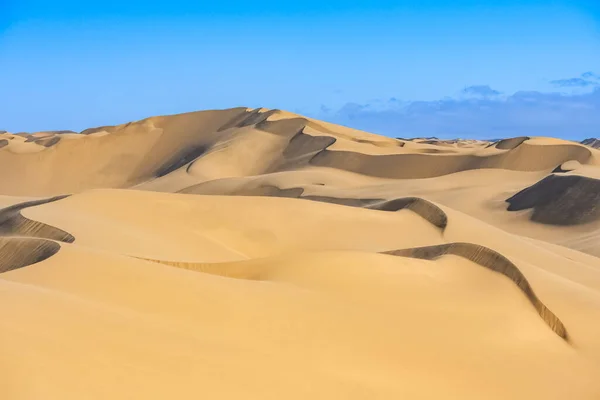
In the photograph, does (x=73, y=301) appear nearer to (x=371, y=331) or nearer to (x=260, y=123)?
(x=371, y=331)

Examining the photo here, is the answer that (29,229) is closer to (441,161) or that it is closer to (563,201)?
(563,201)

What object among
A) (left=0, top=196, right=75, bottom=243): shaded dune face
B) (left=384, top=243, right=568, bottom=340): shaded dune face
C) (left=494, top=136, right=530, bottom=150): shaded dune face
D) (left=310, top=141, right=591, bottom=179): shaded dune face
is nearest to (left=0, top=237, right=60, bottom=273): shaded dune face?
(left=0, top=196, right=75, bottom=243): shaded dune face

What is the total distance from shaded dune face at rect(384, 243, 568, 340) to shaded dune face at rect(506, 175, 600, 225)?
14217 millimetres

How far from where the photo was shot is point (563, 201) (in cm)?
2283

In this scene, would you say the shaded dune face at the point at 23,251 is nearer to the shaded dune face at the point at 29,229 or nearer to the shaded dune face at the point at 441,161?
the shaded dune face at the point at 29,229

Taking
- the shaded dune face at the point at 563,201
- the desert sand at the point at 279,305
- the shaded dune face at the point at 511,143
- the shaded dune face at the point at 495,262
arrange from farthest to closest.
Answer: the shaded dune face at the point at 511,143, the shaded dune face at the point at 563,201, the shaded dune face at the point at 495,262, the desert sand at the point at 279,305

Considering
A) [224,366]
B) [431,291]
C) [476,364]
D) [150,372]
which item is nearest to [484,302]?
[431,291]

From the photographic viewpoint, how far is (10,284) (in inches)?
191

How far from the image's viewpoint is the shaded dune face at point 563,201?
22.2 m

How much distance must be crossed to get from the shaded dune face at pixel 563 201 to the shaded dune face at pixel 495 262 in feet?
46.6

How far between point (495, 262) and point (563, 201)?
15530mm

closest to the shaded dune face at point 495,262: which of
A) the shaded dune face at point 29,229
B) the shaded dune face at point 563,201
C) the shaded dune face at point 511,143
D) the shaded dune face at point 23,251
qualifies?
the shaded dune face at point 29,229

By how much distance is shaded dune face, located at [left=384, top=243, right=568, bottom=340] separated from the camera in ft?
24.3

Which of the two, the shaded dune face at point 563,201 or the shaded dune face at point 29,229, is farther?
the shaded dune face at point 563,201
